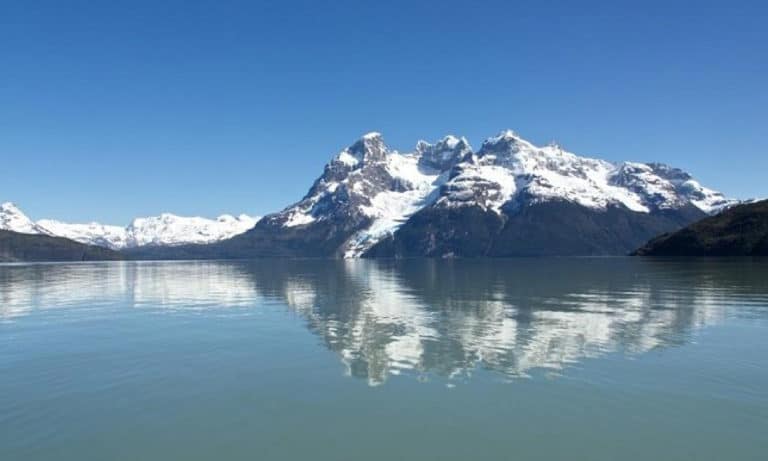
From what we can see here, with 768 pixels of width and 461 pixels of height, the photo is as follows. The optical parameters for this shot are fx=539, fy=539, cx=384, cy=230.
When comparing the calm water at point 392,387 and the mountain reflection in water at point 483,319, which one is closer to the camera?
the calm water at point 392,387

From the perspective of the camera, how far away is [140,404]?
27688 millimetres

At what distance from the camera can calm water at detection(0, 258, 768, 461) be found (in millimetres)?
21875

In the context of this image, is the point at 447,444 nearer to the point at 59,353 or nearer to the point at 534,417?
the point at 534,417

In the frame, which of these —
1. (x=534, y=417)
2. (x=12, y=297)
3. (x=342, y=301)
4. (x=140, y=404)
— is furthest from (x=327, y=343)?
(x=12, y=297)

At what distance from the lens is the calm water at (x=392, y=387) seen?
21.9 meters

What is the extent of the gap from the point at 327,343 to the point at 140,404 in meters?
18.4

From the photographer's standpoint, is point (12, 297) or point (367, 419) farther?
point (12, 297)

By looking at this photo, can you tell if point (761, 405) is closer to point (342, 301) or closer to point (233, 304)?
point (342, 301)

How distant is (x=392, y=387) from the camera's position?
30.2 meters

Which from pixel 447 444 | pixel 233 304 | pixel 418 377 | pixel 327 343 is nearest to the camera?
pixel 447 444

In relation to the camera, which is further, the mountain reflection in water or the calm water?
the mountain reflection in water

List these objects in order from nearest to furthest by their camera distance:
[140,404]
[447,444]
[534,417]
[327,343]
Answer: [447,444]
[534,417]
[140,404]
[327,343]

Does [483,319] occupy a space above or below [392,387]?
above

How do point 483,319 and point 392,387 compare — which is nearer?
point 392,387
